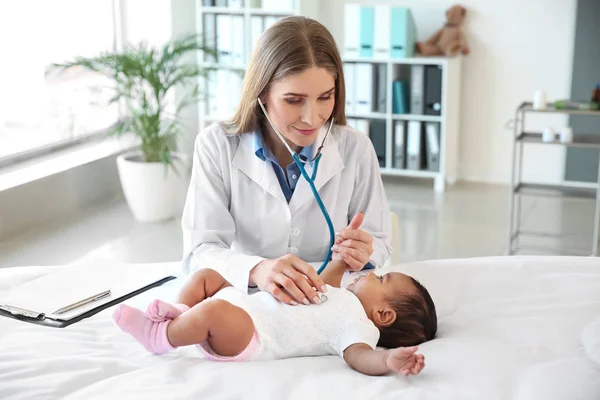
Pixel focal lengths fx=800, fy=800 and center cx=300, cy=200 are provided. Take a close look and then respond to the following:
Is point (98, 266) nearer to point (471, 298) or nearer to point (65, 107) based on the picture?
point (471, 298)

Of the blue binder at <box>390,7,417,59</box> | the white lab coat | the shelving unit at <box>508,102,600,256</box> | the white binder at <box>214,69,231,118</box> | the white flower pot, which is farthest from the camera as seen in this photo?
the white binder at <box>214,69,231,118</box>

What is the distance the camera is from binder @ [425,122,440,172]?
4857mm

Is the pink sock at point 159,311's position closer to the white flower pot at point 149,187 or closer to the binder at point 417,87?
the white flower pot at point 149,187

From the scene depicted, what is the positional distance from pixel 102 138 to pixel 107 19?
742 mm

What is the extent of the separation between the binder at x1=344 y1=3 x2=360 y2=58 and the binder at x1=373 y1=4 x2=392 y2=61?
11 cm

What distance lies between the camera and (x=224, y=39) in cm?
503

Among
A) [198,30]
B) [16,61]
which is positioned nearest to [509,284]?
[16,61]

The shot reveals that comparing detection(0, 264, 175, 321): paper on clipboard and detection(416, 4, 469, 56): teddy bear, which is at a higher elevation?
detection(416, 4, 469, 56): teddy bear

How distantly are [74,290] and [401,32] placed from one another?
135 inches

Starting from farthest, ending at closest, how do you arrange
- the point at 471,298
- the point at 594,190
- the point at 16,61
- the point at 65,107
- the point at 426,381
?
→ the point at 65,107
the point at 16,61
the point at 594,190
the point at 471,298
the point at 426,381

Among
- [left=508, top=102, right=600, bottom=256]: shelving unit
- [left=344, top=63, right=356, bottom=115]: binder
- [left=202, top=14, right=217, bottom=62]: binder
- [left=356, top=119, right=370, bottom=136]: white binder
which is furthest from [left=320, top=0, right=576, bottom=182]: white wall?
[left=508, top=102, right=600, bottom=256]: shelving unit

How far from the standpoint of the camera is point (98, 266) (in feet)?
6.16

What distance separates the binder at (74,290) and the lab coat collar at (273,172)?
30 cm

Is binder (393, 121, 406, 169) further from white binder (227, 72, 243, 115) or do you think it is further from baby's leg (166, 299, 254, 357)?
baby's leg (166, 299, 254, 357)
